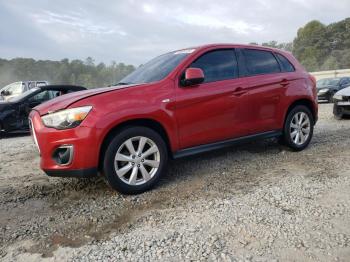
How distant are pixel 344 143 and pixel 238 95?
2.61m

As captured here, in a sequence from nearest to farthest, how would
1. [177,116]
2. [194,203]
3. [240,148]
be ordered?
1. [194,203]
2. [177,116]
3. [240,148]

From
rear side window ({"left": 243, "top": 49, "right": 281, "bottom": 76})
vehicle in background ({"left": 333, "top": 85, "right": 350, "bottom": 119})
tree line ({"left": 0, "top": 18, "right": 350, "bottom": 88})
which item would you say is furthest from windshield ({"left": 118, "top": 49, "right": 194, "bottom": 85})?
tree line ({"left": 0, "top": 18, "right": 350, "bottom": 88})

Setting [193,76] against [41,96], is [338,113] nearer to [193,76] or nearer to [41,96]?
[193,76]

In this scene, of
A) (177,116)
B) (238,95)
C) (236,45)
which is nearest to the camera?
(177,116)

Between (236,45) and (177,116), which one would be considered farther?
(236,45)

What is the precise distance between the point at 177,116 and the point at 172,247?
5.84 feet

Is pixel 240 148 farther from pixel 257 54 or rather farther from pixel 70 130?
pixel 70 130

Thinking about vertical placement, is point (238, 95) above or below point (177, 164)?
above

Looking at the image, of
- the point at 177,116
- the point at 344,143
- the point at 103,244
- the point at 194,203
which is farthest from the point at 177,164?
the point at 344,143

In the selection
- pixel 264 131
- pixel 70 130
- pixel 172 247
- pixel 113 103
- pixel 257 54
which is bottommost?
pixel 172 247

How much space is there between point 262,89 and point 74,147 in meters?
2.82

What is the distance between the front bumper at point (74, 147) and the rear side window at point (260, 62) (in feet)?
8.44

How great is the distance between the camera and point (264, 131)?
5062 millimetres

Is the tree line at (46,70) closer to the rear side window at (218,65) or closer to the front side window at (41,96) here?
the front side window at (41,96)
